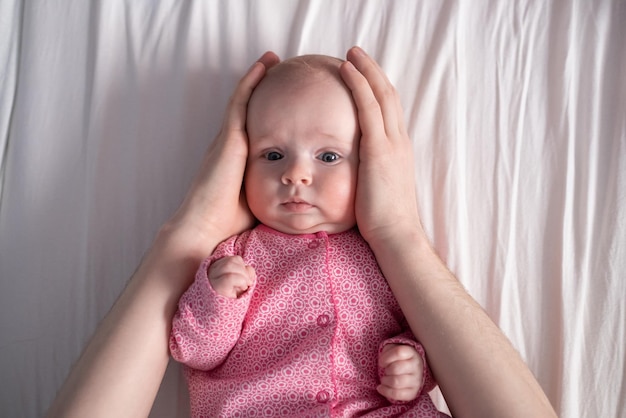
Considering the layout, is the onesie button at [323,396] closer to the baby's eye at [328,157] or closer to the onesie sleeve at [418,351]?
the onesie sleeve at [418,351]

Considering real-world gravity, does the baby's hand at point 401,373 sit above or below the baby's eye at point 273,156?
below

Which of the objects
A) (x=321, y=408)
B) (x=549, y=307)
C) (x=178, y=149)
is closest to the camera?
(x=321, y=408)

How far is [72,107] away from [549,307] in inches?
43.5

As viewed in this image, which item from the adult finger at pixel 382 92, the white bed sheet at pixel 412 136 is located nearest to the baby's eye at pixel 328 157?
the adult finger at pixel 382 92

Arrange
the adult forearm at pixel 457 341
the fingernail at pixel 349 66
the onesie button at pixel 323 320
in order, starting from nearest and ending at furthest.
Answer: the adult forearm at pixel 457 341 → the onesie button at pixel 323 320 → the fingernail at pixel 349 66

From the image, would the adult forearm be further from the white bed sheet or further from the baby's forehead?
the baby's forehead

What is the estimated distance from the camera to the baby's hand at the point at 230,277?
1.02 meters

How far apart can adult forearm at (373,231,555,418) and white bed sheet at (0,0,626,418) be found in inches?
8.2

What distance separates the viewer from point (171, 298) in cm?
110

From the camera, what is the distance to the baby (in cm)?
105

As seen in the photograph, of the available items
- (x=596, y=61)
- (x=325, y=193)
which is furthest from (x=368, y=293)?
(x=596, y=61)

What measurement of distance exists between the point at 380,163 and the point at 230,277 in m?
0.36

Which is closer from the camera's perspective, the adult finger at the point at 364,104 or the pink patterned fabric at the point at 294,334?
the pink patterned fabric at the point at 294,334

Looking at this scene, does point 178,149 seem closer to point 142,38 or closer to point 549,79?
point 142,38
